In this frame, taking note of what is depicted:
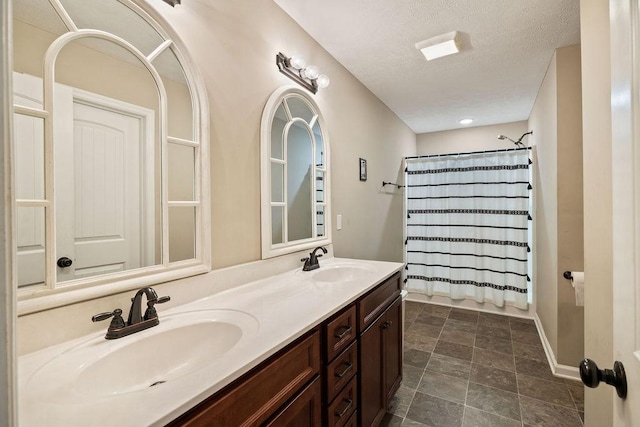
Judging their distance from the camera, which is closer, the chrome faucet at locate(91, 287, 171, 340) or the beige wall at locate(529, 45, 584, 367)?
the chrome faucet at locate(91, 287, 171, 340)

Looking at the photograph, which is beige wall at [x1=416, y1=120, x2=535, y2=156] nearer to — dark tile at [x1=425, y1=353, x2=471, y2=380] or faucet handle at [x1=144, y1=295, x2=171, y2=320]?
dark tile at [x1=425, y1=353, x2=471, y2=380]

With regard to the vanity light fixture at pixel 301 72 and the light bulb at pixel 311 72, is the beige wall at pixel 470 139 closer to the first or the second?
the vanity light fixture at pixel 301 72

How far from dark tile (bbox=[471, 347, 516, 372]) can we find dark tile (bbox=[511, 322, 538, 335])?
661 mm

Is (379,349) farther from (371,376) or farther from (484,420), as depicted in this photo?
(484,420)

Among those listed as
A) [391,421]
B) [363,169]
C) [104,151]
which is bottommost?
[391,421]

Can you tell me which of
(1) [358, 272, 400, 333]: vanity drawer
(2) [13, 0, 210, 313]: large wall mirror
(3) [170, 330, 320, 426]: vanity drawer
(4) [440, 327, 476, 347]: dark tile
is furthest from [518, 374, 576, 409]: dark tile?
(2) [13, 0, 210, 313]: large wall mirror

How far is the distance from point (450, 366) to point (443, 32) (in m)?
2.46

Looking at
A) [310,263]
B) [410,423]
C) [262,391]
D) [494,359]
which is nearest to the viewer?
[262,391]

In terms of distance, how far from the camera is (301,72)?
5.98ft

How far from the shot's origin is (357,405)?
127cm

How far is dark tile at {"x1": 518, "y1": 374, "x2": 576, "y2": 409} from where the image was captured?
179 cm

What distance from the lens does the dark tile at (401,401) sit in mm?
1713

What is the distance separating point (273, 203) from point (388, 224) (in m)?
2.01

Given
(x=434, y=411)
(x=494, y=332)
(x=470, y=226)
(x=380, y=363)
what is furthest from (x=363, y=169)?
(x=494, y=332)
